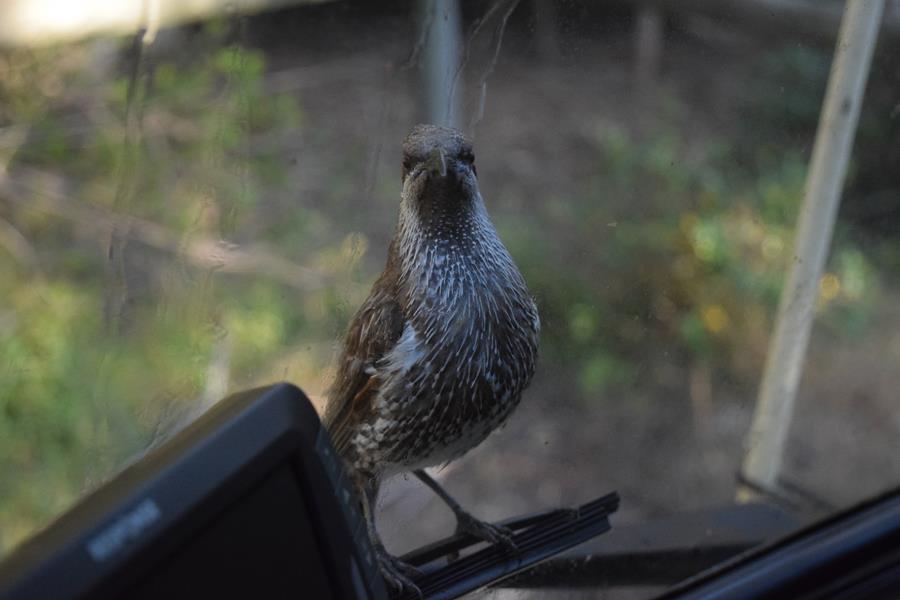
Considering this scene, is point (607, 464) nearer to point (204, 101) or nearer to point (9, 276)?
point (204, 101)

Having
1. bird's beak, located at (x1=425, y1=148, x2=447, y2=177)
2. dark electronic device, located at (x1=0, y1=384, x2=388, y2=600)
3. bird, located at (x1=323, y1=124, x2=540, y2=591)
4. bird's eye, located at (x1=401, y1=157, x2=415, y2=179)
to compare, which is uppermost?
bird's eye, located at (x1=401, y1=157, x2=415, y2=179)

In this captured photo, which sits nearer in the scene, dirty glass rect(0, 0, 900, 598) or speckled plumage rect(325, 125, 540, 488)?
speckled plumage rect(325, 125, 540, 488)

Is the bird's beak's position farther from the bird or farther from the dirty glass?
the dirty glass

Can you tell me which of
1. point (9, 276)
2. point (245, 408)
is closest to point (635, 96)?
point (245, 408)

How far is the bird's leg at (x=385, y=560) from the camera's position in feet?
3.99

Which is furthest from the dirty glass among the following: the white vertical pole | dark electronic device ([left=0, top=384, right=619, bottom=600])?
dark electronic device ([left=0, top=384, right=619, bottom=600])

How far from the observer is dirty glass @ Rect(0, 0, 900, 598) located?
1266 millimetres

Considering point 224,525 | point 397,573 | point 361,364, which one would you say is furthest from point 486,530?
point 224,525

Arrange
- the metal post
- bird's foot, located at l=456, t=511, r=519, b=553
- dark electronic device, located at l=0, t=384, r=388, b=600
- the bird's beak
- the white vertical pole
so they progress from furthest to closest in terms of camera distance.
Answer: the metal post → bird's foot, located at l=456, t=511, r=519, b=553 → the white vertical pole → the bird's beak → dark electronic device, located at l=0, t=384, r=388, b=600

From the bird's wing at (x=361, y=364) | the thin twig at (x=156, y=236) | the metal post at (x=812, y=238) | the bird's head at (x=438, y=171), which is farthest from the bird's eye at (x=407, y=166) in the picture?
the metal post at (x=812, y=238)

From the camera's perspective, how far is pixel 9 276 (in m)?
1.84

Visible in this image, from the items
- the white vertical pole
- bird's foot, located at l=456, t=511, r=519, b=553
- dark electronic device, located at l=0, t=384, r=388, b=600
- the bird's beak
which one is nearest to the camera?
dark electronic device, located at l=0, t=384, r=388, b=600

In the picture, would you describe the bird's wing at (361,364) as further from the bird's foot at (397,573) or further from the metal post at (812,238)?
the metal post at (812,238)

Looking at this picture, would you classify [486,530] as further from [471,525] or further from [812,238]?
[812,238]
